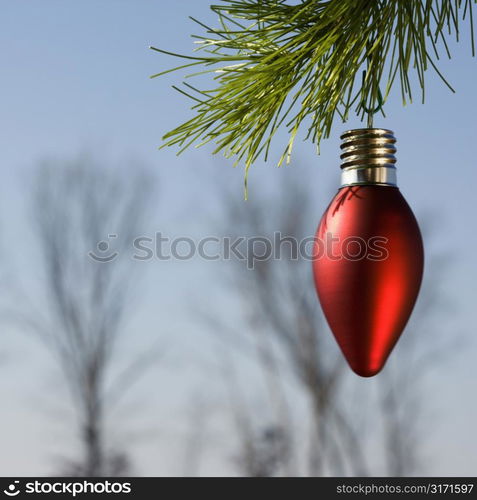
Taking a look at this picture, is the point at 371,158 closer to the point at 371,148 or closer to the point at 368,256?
the point at 371,148

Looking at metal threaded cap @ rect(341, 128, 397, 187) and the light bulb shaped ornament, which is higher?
metal threaded cap @ rect(341, 128, 397, 187)

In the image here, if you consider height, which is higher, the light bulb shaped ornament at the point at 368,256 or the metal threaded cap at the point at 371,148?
the metal threaded cap at the point at 371,148

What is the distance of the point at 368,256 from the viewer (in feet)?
4.58

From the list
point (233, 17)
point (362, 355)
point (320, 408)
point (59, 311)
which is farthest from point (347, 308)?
point (59, 311)

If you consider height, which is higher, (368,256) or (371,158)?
(371,158)

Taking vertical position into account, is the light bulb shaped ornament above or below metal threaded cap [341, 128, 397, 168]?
below

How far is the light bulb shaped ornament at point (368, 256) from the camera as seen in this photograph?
1.40 metres

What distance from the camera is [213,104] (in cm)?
172

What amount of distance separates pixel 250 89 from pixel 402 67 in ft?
1.22

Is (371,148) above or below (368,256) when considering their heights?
above

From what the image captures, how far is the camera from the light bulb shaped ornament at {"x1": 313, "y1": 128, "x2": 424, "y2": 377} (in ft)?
4.58

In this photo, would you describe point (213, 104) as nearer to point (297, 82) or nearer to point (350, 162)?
point (297, 82)

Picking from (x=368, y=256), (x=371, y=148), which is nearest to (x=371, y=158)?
(x=371, y=148)

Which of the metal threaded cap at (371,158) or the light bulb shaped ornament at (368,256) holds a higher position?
the metal threaded cap at (371,158)
